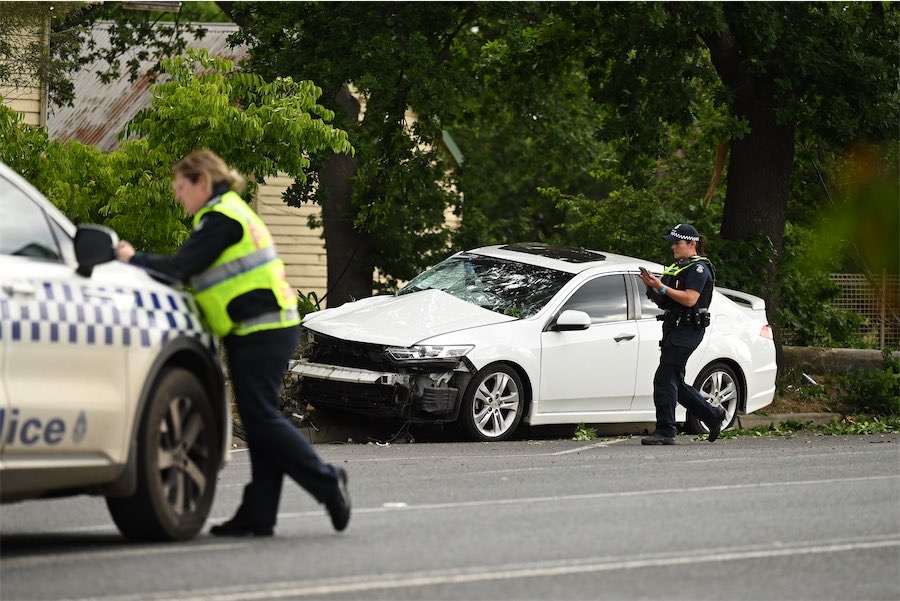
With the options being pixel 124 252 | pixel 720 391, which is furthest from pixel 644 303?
pixel 124 252

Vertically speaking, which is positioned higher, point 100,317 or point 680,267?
point 680,267

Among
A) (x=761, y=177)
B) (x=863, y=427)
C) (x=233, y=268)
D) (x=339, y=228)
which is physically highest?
(x=761, y=177)

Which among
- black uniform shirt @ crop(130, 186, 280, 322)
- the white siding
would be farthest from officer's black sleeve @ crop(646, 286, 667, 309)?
the white siding

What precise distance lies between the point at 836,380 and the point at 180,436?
1418 centimetres

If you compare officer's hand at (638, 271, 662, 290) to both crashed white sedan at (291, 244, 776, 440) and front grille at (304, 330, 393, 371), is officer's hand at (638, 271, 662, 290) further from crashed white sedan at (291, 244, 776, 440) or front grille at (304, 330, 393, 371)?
front grille at (304, 330, 393, 371)

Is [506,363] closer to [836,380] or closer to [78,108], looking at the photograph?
A: [836,380]

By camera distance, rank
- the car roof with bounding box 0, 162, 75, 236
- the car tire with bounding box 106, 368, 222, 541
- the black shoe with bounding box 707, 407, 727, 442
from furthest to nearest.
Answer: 1. the black shoe with bounding box 707, 407, 727, 442
2. the car tire with bounding box 106, 368, 222, 541
3. the car roof with bounding box 0, 162, 75, 236

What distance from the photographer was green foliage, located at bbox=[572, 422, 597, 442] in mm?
14664

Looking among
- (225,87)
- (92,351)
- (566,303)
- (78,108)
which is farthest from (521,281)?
(78,108)

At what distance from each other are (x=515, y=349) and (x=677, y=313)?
4.58 ft

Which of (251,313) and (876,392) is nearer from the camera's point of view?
(251,313)

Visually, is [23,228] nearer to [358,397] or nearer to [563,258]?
[358,397]

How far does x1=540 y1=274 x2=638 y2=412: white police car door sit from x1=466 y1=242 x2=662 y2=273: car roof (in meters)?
0.18

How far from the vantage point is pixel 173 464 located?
723 centimetres
